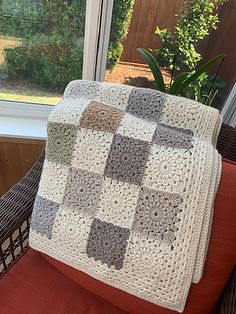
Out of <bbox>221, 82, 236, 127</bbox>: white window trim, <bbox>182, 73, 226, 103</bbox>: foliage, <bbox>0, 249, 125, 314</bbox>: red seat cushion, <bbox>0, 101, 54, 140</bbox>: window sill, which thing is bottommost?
<bbox>0, 249, 125, 314</bbox>: red seat cushion

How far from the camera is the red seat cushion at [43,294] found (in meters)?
0.68

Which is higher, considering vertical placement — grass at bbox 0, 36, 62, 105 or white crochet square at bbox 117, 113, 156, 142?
white crochet square at bbox 117, 113, 156, 142

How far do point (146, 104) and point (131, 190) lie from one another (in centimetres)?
24

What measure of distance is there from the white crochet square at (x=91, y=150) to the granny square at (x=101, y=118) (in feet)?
0.05

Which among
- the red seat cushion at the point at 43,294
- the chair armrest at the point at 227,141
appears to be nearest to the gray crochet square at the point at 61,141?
the red seat cushion at the point at 43,294

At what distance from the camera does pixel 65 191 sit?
686mm

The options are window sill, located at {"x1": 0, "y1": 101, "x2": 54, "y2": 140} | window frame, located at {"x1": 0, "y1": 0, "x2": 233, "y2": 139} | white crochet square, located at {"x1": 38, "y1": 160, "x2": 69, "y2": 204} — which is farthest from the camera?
window sill, located at {"x1": 0, "y1": 101, "x2": 54, "y2": 140}

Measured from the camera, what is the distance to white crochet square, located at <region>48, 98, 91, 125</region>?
681 mm

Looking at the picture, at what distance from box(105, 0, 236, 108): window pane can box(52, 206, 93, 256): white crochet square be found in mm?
713

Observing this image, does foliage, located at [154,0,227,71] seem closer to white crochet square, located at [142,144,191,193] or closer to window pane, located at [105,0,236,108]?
window pane, located at [105,0,236,108]

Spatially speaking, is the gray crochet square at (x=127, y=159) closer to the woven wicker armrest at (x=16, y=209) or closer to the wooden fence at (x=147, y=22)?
the woven wicker armrest at (x=16, y=209)

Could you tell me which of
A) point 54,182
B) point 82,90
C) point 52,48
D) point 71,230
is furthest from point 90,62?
point 71,230

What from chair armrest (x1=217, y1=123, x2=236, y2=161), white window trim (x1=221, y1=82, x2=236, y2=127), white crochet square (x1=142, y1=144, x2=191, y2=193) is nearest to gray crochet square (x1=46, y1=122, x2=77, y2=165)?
white crochet square (x1=142, y1=144, x2=191, y2=193)

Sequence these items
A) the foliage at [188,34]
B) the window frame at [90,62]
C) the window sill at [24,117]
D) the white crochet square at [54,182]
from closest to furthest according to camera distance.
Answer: the white crochet square at [54,182] → the window frame at [90,62] → the foliage at [188,34] → the window sill at [24,117]
